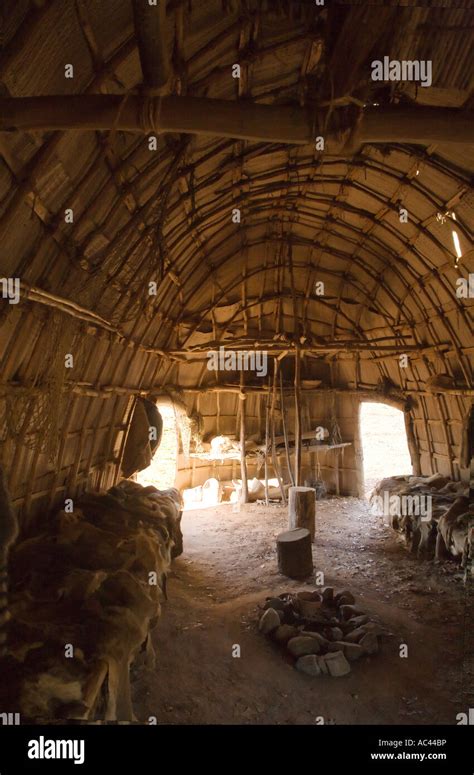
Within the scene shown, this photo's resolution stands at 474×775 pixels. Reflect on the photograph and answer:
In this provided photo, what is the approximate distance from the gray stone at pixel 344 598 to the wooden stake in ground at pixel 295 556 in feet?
3.88

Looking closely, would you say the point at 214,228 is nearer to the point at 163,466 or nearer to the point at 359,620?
the point at 359,620

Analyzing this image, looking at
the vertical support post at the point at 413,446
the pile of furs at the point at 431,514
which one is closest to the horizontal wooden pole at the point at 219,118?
the pile of furs at the point at 431,514

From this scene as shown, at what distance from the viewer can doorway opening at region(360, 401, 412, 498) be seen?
21891 mm

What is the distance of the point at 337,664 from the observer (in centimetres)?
570

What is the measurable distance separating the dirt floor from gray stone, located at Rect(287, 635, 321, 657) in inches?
8.1

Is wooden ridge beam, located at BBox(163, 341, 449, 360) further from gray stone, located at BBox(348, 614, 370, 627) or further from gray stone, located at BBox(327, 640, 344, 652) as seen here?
gray stone, located at BBox(327, 640, 344, 652)

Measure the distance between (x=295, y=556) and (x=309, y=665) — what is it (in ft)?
9.13

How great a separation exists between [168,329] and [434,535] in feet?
25.3

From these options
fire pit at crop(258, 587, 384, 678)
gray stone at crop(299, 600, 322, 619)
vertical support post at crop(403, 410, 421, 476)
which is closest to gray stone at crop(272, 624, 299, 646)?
fire pit at crop(258, 587, 384, 678)

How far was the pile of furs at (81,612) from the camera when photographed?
11.0 feet

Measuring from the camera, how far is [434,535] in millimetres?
9281

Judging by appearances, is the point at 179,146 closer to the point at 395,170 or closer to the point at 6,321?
the point at 6,321

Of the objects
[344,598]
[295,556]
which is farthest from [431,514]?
[344,598]

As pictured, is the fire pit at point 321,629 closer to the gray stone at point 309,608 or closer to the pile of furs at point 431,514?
the gray stone at point 309,608
